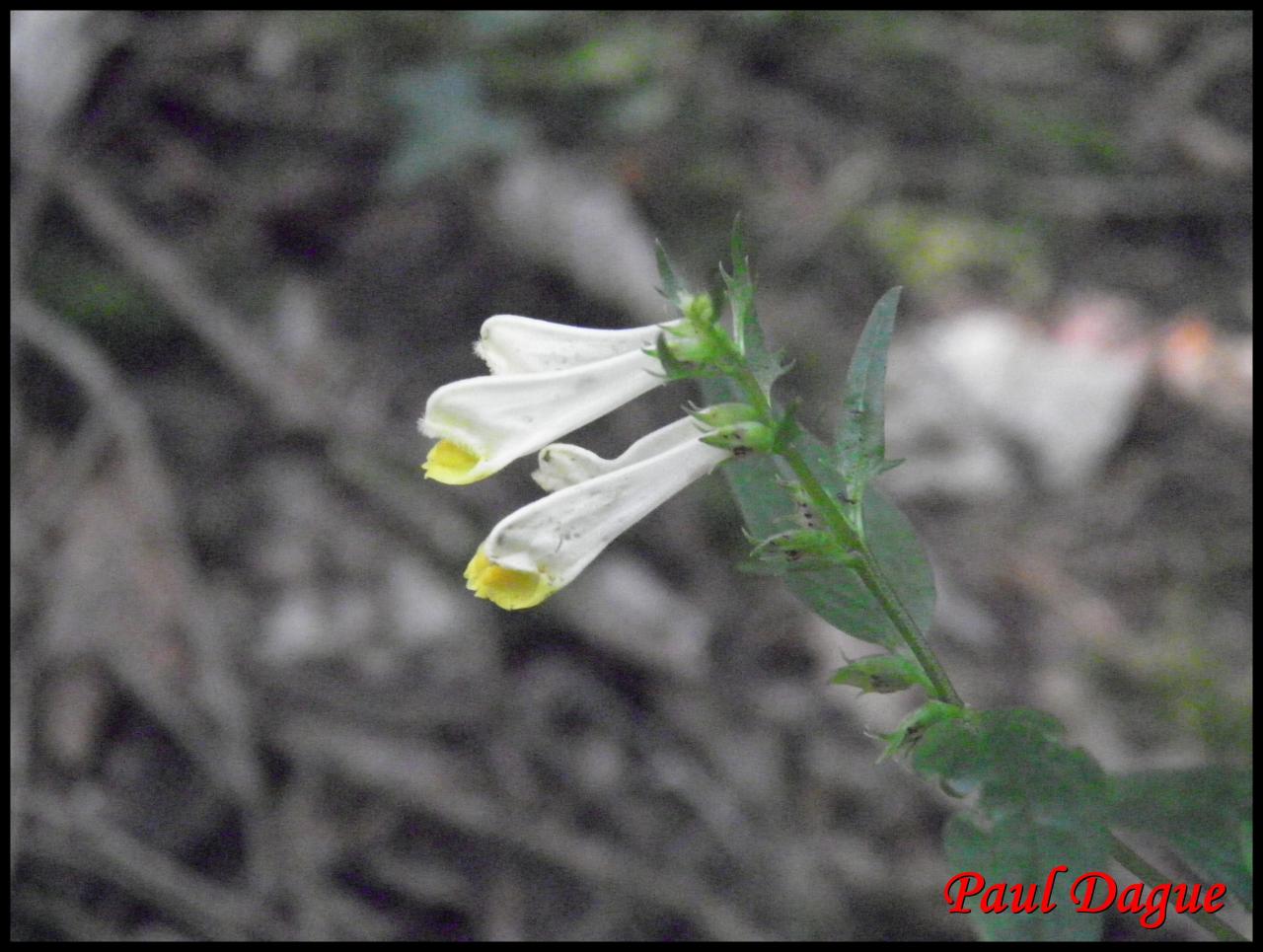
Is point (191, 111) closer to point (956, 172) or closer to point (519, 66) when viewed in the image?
point (519, 66)

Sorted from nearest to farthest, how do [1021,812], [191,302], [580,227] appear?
[1021,812]
[191,302]
[580,227]

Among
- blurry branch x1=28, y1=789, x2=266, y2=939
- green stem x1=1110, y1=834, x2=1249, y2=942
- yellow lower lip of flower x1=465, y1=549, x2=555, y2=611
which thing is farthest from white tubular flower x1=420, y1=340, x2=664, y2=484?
blurry branch x1=28, y1=789, x2=266, y2=939

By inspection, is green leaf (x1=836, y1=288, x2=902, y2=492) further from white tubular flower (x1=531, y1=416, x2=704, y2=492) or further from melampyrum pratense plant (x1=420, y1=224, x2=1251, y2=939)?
white tubular flower (x1=531, y1=416, x2=704, y2=492)

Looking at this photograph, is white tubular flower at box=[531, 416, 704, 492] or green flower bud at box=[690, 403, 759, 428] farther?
white tubular flower at box=[531, 416, 704, 492]

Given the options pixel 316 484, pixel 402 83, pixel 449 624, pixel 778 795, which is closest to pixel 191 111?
pixel 402 83

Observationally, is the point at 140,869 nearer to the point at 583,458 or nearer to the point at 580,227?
the point at 583,458

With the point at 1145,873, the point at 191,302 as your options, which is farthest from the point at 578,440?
the point at 1145,873

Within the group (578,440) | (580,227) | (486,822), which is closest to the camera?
(486,822)

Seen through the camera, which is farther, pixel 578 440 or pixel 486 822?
pixel 578 440

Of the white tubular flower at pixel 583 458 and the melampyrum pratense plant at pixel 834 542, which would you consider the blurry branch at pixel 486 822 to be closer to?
the melampyrum pratense plant at pixel 834 542
